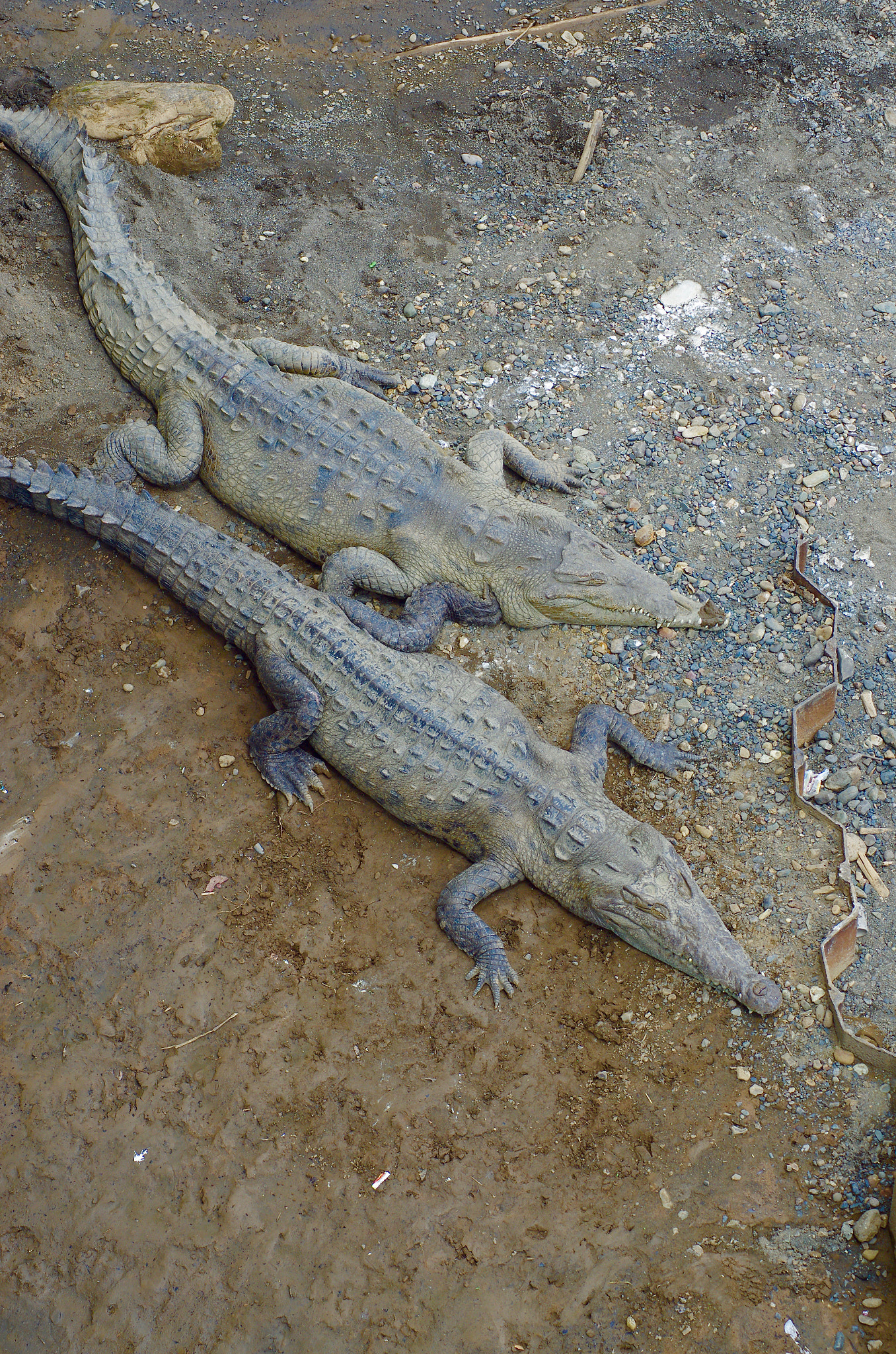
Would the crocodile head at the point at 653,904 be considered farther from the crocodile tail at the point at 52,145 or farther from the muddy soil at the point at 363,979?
the crocodile tail at the point at 52,145

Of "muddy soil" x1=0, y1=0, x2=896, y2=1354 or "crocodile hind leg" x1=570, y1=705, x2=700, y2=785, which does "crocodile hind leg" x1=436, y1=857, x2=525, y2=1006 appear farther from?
"crocodile hind leg" x1=570, y1=705, x2=700, y2=785

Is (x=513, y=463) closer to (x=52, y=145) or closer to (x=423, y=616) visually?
(x=423, y=616)

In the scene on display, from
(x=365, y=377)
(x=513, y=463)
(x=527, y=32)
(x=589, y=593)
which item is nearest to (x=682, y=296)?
(x=513, y=463)

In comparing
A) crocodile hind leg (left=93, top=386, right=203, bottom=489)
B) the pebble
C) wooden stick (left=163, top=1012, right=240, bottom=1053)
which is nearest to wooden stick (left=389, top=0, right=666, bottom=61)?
crocodile hind leg (left=93, top=386, right=203, bottom=489)

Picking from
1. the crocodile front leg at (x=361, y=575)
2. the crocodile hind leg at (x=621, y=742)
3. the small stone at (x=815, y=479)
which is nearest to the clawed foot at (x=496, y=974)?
the crocodile hind leg at (x=621, y=742)

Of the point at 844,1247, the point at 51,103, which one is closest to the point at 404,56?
the point at 51,103
